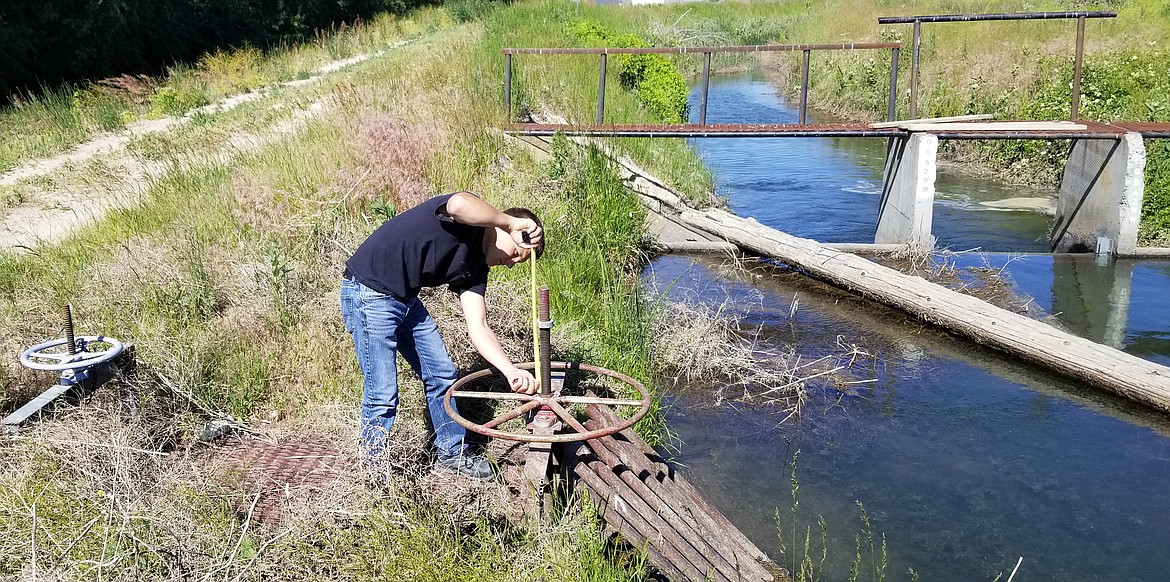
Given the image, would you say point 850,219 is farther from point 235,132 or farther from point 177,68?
point 177,68

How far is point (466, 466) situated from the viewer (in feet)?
14.8

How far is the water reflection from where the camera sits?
4.90m

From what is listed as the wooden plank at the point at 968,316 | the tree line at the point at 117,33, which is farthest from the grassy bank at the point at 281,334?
the tree line at the point at 117,33

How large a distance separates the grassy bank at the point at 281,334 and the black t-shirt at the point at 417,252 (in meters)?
0.86

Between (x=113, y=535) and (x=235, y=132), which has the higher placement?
(x=235, y=132)

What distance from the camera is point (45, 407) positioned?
448cm

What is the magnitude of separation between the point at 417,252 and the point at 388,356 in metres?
0.56

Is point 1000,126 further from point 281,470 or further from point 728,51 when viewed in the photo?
point 281,470

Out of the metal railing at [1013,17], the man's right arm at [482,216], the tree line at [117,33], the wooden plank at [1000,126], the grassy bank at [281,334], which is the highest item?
the tree line at [117,33]

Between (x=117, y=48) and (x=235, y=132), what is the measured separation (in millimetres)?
9423

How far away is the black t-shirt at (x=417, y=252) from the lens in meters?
4.06

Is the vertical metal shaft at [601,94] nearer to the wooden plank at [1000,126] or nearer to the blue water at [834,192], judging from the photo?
the blue water at [834,192]

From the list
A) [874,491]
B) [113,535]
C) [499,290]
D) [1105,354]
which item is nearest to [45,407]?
[113,535]

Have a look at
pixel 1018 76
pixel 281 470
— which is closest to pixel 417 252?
pixel 281 470
